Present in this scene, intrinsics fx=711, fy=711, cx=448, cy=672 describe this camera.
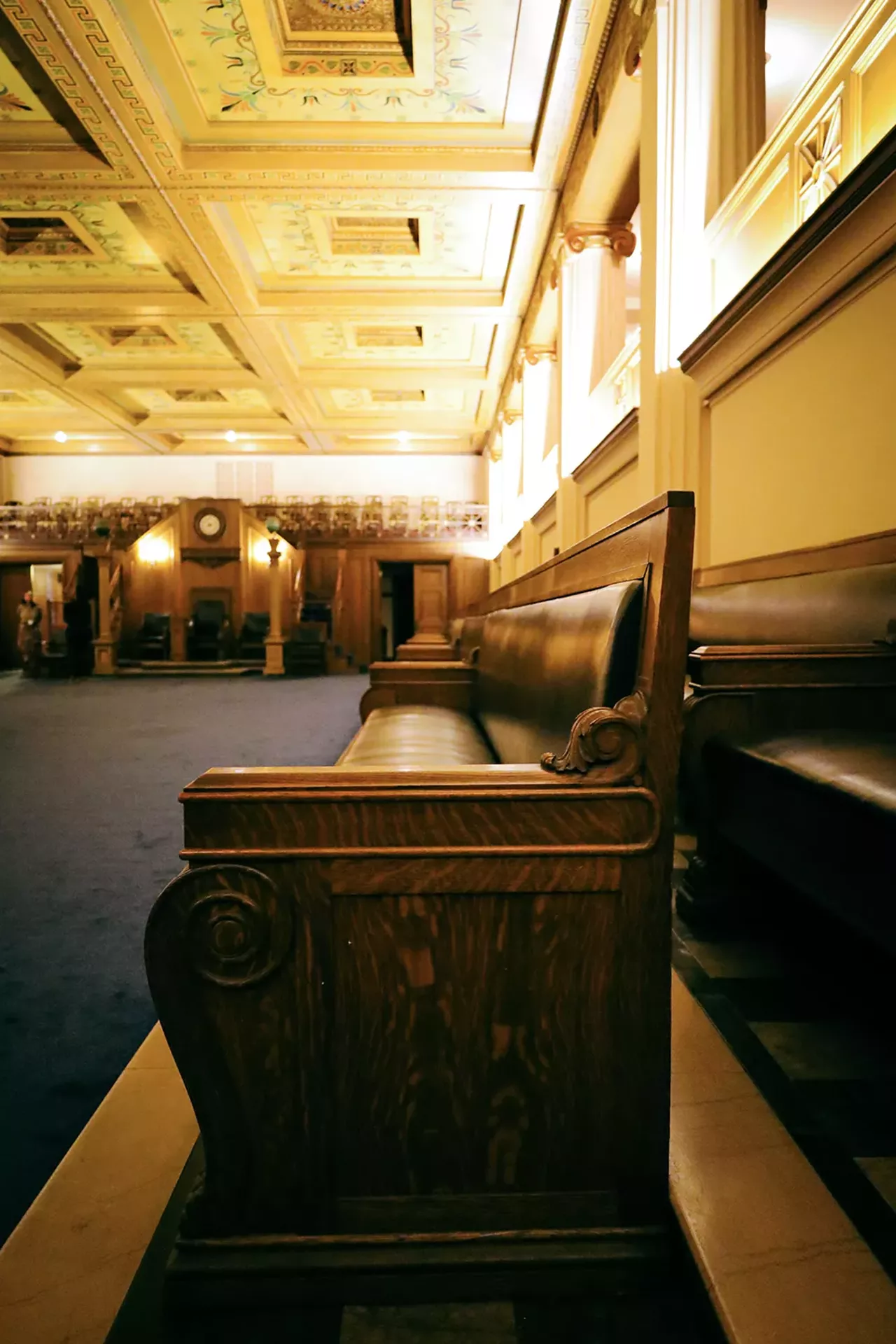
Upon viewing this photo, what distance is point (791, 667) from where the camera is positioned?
1576 mm

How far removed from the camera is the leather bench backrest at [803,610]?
5.86 feet

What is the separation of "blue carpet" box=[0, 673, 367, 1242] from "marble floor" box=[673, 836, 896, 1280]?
114 centimetres

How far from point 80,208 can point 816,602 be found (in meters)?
7.70

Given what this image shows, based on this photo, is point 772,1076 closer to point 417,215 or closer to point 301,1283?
point 301,1283

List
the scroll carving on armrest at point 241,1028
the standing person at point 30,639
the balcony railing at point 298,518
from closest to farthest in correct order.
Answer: the scroll carving on armrest at point 241,1028, the standing person at point 30,639, the balcony railing at point 298,518

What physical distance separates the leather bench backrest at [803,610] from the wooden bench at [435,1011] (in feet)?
2.84

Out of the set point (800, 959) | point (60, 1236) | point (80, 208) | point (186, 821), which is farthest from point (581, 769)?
point (80, 208)

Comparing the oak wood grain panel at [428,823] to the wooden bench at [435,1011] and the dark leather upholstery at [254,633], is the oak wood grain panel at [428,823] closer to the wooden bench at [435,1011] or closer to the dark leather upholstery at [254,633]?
the wooden bench at [435,1011]

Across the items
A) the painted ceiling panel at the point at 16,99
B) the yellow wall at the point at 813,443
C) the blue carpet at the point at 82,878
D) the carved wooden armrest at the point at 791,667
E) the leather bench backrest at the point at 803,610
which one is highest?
the painted ceiling panel at the point at 16,99

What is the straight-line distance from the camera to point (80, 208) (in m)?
6.68

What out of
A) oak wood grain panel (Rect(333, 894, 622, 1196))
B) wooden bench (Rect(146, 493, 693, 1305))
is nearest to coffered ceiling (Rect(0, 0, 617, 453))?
wooden bench (Rect(146, 493, 693, 1305))

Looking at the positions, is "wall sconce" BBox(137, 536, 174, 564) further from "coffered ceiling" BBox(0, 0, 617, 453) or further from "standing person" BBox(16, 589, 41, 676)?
"coffered ceiling" BBox(0, 0, 617, 453)

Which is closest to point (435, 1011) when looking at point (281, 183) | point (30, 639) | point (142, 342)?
point (281, 183)

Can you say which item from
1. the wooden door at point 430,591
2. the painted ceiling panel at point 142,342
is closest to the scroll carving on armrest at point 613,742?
the painted ceiling panel at point 142,342
